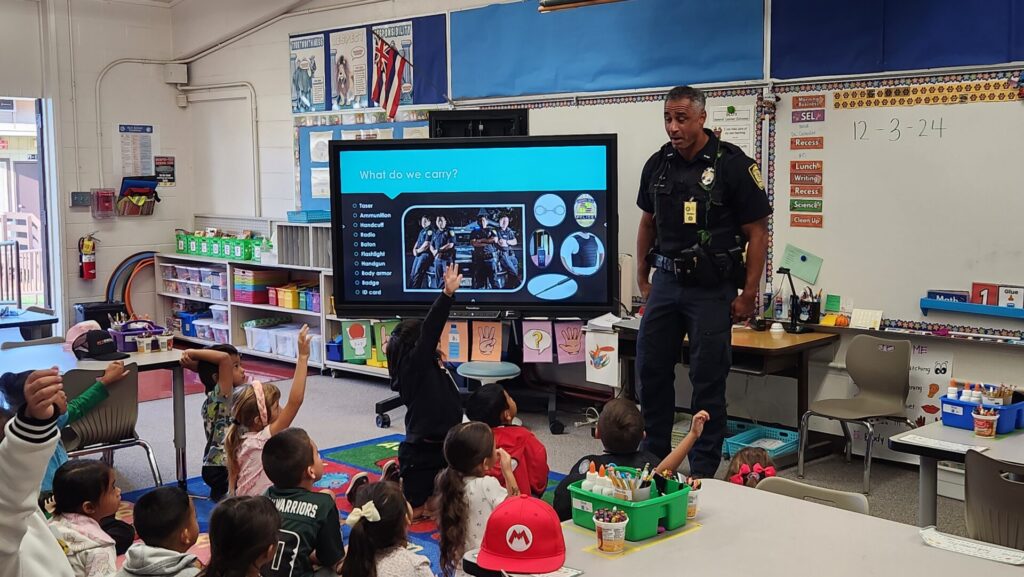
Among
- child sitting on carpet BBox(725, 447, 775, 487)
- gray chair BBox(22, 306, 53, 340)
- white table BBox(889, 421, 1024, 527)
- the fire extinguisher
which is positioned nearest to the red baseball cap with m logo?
child sitting on carpet BBox(725, 447, 775, 487)

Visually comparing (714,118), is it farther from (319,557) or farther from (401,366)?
(319,557)

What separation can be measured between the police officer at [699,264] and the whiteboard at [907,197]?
1.11 metres

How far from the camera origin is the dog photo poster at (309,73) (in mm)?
8500

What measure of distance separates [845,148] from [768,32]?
2.67ft

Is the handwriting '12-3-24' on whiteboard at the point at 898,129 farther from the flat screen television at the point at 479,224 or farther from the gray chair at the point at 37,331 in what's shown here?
the gray chair at the point at 37,331

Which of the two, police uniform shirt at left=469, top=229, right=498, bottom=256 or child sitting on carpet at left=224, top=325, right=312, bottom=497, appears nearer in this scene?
child sitting on carpet at left=224, top=325, right=312, bottom=497

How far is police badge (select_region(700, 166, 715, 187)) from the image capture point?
4633 mm

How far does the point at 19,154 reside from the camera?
32.6ft

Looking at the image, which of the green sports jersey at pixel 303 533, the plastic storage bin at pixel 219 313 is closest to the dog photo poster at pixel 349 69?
the plastic storage bin at pixel 219 313

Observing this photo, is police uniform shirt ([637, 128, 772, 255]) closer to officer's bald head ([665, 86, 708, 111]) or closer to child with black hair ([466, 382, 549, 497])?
officer's bald head ([665, 86, 708, 111])

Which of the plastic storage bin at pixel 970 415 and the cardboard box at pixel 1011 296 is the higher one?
the cardboard box at pixel 1011 296

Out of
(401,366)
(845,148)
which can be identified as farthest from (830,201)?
(401,366)

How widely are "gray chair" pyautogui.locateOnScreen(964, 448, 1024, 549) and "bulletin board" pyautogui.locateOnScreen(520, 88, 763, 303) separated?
321 centimetres

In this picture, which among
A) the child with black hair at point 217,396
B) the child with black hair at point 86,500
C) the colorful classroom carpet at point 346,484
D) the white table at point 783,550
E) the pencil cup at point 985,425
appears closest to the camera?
the white table at point 783,550
